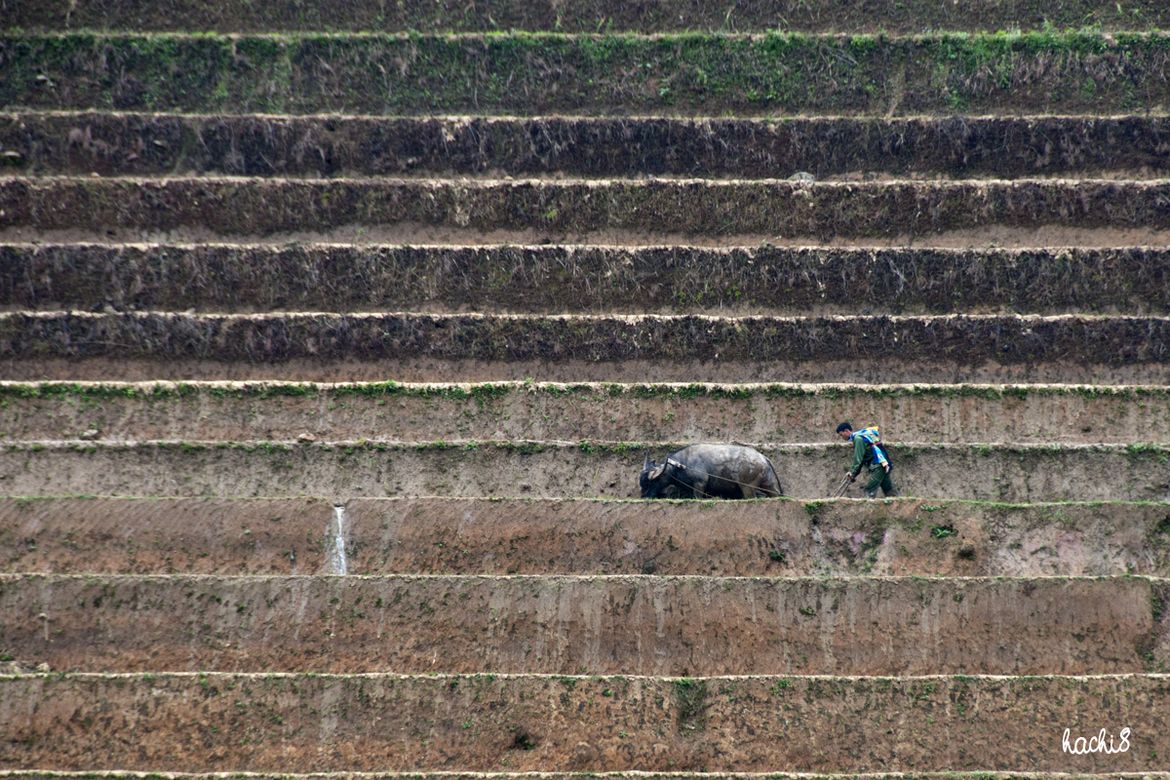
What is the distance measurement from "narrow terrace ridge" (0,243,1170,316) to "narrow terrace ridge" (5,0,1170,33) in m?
5.22

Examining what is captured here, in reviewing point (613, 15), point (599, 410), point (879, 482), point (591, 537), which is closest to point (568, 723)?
point (591, 537)

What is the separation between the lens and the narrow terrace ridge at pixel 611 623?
15852 millimetres

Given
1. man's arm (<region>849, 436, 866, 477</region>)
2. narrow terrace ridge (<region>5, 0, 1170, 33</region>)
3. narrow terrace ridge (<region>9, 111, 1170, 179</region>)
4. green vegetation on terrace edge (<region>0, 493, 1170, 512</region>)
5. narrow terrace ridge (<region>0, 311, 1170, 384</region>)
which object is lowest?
green vegetation on terrace edge (<region>0, 493, 1170, 512</region>)

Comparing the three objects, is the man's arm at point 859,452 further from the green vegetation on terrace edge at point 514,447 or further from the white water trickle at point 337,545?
the white water trickle at point 337,545

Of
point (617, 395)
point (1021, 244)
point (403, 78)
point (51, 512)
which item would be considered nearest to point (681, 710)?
point (617, 395)

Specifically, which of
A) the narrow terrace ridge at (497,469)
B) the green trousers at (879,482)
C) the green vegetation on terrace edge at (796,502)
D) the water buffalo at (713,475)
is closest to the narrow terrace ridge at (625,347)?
the narrow terrace ridge at (497,469)

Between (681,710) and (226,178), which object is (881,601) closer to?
(681,710)

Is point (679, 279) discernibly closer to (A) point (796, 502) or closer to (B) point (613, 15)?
(A) point (796, 502)

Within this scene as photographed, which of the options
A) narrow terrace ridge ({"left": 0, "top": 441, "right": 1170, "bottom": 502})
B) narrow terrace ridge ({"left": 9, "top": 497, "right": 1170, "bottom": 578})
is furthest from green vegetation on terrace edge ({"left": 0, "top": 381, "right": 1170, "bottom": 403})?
narrow terrace ridge ({"left": 9, "top": 497, "right": 1170, "bottom": 578})

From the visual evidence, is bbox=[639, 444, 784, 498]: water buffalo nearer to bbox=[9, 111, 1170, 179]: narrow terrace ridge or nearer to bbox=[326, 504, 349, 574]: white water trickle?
bbox=[326, 504, 349, 574]: white water trickle

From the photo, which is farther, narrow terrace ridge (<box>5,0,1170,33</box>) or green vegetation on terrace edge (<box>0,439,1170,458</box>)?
narrow terrace ridge (<box>5,0,1170,33</box>)

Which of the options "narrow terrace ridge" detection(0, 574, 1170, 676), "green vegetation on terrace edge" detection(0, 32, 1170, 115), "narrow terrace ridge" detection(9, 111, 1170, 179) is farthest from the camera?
"green vegetation on terrace edge" detection(0, 32, 1170, 115)

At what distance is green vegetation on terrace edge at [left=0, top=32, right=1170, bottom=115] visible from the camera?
23.8m

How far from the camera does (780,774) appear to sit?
1427cm
